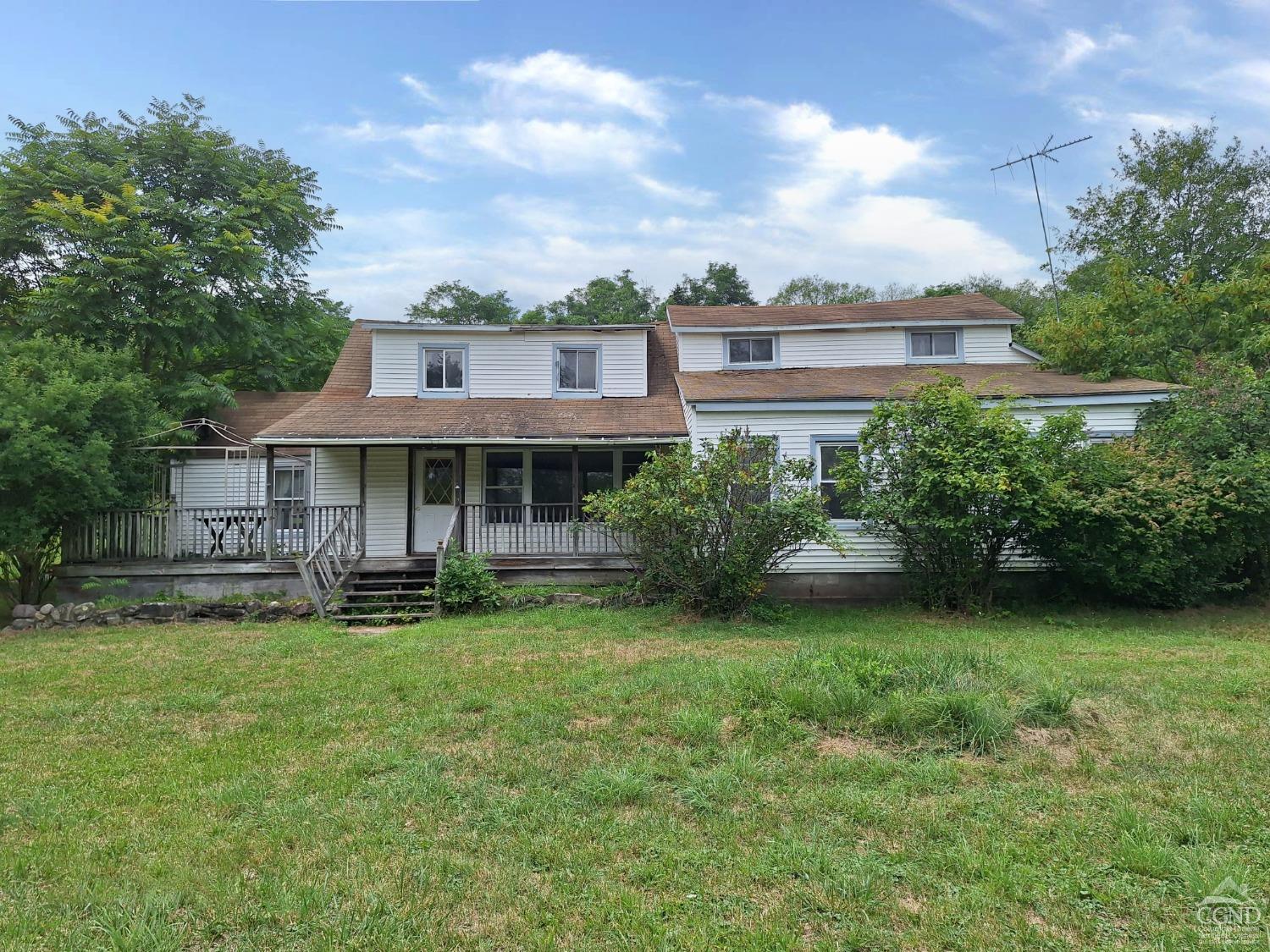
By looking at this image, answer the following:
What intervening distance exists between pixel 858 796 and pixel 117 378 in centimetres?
1493

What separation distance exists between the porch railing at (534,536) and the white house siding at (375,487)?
181 cm

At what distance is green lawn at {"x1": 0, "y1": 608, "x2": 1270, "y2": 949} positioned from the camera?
2939 mm

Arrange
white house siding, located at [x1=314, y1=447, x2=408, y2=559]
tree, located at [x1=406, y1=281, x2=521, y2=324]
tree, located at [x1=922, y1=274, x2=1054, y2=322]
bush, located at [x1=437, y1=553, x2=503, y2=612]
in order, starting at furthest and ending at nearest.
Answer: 1. tree, located at [x1=406, y1=281, x2=521, y2=324]
2. tree, located at [x1=922, y1=274, x2=1054, y2=322]
3. white house siding, located at [x1=314, y1=447, x2=408, y2=559]
4. bush, located at [x1=437, y1=553, x2=503, y2=612]

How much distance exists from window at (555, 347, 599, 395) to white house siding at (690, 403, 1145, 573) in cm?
428

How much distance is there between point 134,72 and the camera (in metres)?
14.2

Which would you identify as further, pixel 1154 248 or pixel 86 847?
pixel 1154 248

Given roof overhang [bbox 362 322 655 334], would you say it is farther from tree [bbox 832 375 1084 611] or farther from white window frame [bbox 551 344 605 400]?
tree [bbox 832 375 1084 611]

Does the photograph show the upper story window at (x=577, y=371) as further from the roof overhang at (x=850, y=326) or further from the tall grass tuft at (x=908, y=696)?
the tall grass tuft at (x=908, y=696)

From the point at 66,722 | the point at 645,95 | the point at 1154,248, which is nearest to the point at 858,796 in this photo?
the point at 66,722

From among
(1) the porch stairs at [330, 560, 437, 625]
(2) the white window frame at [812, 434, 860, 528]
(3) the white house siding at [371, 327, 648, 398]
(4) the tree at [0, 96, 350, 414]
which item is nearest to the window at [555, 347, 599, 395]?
(3) the white house siding at [371, 327, 648, 398]

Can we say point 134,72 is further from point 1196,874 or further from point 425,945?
point 1196,874

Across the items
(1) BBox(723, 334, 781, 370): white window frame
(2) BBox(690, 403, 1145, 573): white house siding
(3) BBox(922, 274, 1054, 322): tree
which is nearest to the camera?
(2) BBox(690, 403, 1145, 573): white house siding

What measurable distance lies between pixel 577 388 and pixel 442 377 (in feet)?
10.5

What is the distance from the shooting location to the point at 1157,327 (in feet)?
50.2
